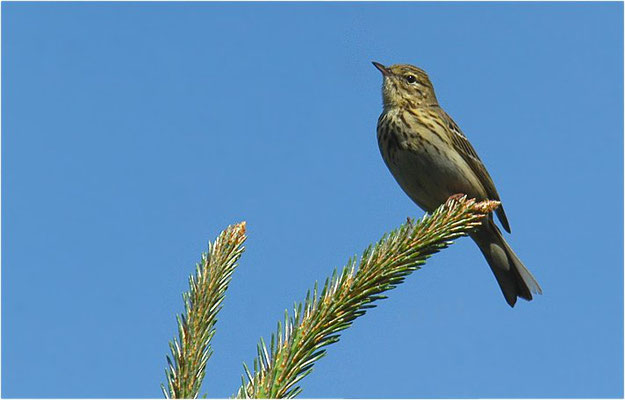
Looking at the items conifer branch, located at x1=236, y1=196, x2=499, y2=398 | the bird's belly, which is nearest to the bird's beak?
the bird's belly

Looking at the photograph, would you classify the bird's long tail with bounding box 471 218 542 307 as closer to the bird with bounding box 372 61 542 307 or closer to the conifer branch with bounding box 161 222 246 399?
the bird with bounding box 372 61 542 307

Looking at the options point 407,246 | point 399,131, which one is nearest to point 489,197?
point 399,131

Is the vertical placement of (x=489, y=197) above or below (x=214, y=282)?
above

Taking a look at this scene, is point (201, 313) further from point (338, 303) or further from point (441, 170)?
point (441, 170)

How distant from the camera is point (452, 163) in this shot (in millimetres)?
8531

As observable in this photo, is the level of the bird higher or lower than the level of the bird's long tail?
higher

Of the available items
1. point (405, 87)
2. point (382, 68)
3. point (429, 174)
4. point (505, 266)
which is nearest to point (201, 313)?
point (429, 174)

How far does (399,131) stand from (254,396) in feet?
19.0

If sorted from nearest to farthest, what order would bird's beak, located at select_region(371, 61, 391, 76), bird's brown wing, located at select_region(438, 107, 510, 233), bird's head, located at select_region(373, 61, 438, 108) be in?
bird's brown wing, located at select_region(438, 107, 510, 233) < bird's head, located at select_region(373, 61, 438, 108) < bird's beak, located at select_region(371, 61, 391, 76)

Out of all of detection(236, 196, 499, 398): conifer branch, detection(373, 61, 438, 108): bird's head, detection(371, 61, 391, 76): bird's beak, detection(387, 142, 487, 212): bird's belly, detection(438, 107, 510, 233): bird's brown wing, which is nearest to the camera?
detection(236, 196, 499, 398): conifer branch

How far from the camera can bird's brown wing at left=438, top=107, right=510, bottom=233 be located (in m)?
9.00


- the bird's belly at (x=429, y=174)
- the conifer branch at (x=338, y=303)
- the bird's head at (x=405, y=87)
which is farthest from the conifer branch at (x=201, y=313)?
the bird's head at (x=405, y=87)

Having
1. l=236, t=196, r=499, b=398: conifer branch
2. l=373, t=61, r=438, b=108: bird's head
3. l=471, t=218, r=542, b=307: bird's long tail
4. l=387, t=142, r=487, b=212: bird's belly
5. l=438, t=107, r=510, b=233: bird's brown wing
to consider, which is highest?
l=373, t=61, r=438, b=108: bird's head

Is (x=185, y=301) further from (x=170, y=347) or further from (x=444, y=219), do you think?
(x=444, y=219)
